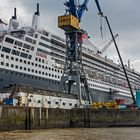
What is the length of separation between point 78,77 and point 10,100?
23020 millimetres

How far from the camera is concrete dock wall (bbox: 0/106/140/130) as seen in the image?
40094mm

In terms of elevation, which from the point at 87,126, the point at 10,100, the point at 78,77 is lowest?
the point at 87,126

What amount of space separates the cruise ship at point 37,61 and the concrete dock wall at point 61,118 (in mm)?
9310

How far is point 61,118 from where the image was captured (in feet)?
164

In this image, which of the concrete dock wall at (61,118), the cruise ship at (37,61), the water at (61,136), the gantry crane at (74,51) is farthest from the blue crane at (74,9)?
the water at (61,136)

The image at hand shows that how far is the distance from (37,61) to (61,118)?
20572 mm

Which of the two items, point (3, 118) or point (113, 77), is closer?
point (3, 118)

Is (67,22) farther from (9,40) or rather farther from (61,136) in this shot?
A: (61,136)

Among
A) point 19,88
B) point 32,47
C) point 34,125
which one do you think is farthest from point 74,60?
point 34,125

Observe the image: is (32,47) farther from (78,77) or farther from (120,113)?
(120,113)

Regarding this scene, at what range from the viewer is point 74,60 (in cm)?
6956

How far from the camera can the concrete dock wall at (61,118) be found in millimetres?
40094

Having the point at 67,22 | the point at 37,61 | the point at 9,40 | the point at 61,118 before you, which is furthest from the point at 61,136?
the point at 37,61

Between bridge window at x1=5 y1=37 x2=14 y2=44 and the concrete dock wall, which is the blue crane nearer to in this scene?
bridge window at x1=5 y1=37 x2=14 y2=44
